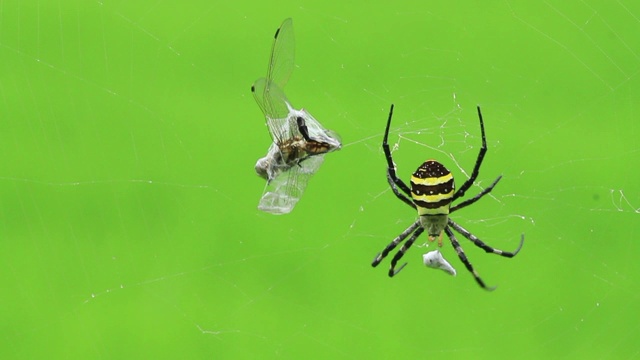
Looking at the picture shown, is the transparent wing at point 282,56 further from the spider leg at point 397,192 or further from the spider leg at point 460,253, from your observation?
the spider leg at point 460,253

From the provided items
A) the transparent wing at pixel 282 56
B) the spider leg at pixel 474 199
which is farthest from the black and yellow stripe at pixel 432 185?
the transparent wing at pixel 282 56

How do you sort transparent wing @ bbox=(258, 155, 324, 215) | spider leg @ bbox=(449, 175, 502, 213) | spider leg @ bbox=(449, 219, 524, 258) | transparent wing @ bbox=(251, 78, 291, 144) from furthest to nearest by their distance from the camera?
spider leg @ bbox=(449, 219, 524, 258), spider leg @ bbox=(449, 175, 502, 213), transparent wing @ bbox=(258, 155, 324, 215), transparent wing @ bbox=(251, 78, 291, 144)

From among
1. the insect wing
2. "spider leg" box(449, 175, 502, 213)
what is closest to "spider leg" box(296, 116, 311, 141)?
the insect wing

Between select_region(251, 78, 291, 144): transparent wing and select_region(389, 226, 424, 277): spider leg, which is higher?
select_region(251, 78, 291, 144): transparent wing

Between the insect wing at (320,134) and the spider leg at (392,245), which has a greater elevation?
the insect wing at (320,134)

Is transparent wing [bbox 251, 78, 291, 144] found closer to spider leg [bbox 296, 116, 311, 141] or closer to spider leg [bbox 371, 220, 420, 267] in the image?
spider leg [bbox 296, 116, 311, 141]

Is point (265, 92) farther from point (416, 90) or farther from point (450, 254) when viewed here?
point (450, 254)

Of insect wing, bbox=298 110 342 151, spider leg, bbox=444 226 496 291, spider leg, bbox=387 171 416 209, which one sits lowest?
spider leg, bbox=444 226 496 291

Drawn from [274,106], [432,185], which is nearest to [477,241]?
[432,185]
